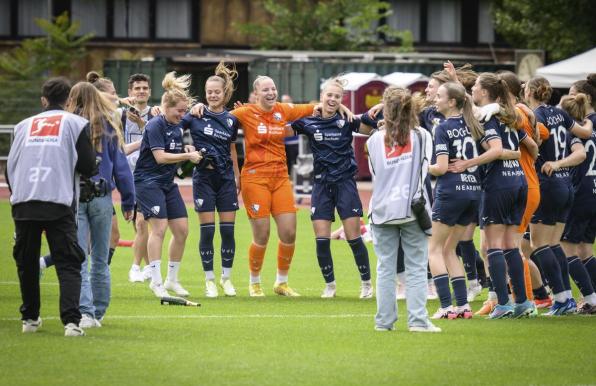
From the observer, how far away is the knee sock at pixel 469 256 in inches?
508

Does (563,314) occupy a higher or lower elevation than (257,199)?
lower

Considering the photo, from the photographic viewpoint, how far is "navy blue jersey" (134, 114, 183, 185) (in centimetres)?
1300

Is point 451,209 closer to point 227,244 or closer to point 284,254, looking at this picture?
point 284,254

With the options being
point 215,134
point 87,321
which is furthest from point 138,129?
point 87,321

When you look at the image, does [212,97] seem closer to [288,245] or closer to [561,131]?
[288,245]

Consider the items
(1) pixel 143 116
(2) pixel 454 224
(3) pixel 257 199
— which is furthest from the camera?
(1) pixel 143 116

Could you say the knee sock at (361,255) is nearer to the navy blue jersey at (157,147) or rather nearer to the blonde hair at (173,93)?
the navy blue jersey at (157,147)

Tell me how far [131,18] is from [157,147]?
30.0 metres

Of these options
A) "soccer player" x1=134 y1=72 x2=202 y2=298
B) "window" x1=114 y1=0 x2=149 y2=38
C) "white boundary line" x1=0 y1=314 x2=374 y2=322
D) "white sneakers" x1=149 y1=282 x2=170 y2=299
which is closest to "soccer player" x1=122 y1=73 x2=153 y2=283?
"soccer player" x1=134 y1=72 x2=202 y2=298

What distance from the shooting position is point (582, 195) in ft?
41.3

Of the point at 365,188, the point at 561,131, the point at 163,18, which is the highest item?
the point at 163,18

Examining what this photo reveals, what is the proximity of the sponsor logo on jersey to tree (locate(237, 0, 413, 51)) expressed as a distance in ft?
94.5

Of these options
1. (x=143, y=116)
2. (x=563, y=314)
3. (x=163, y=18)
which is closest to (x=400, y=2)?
(x=163, y=18)

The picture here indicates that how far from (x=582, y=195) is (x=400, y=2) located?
1267 inches
